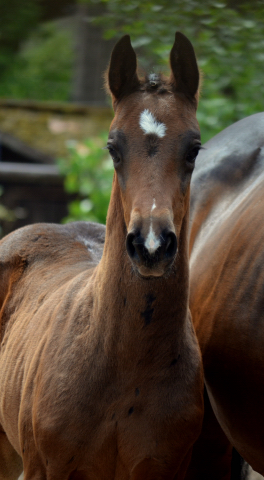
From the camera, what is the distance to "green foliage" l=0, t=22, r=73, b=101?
1253 cm

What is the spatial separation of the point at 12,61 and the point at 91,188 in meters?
7.15

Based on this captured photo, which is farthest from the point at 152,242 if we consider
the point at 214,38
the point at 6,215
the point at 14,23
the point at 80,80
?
the point at 14,23

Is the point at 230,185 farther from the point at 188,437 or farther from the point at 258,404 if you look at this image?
the point at 188,437

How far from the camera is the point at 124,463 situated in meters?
2.28

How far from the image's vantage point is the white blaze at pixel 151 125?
2.15m

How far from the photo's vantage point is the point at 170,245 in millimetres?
1966

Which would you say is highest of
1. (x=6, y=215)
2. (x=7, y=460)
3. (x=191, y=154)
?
(x=191, y=154)

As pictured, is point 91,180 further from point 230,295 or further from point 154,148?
point 154,148

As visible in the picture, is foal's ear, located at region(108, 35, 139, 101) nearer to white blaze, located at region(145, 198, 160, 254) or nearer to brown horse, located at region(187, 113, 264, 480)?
white blaze, located at region(145, 198, 160, 254)

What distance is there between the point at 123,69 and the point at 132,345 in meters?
1.01

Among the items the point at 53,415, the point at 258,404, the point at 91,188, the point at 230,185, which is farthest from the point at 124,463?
the point at 91,188

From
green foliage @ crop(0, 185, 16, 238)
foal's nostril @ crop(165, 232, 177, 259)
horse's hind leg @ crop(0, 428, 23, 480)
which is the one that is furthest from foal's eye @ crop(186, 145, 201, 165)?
green foliage @ crop(0, 185, 16, 238)

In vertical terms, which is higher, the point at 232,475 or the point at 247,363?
the point at 247,363

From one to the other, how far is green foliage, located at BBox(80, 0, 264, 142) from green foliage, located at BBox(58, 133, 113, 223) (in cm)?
107
